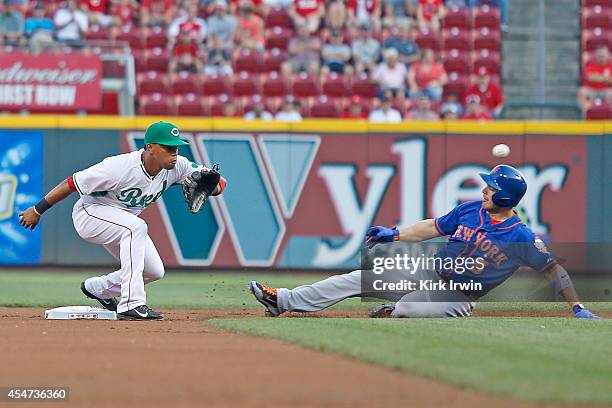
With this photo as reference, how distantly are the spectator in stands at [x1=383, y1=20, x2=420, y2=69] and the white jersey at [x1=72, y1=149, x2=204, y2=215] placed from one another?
9.90 metres

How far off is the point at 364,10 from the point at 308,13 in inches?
38.0

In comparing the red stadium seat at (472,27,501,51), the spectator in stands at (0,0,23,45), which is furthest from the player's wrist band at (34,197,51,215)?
the red stadium seat at (472,27,501,51)

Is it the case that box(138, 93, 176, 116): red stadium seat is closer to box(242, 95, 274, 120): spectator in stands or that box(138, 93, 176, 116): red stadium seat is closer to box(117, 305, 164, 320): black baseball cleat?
box(242, 95, 274, 120): spectator in stands

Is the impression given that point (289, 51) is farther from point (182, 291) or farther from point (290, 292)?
point (290, 292)

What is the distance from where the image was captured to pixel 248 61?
63.0 feet

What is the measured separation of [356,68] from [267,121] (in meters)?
Result: 3.28

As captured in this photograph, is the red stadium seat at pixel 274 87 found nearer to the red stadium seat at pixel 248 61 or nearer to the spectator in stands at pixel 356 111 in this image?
the red stadium seat at pixel 248 61

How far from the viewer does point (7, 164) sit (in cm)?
1617

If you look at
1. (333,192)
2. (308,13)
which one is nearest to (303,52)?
Result: (308,13)

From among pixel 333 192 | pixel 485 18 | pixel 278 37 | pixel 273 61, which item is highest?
pixel 485 18

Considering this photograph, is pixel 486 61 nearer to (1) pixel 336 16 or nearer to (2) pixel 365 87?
(2) pixel 365 87

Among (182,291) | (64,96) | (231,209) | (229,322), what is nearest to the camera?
(229,322)

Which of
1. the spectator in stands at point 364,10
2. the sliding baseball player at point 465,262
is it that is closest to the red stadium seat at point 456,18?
the spectator in stands at point 364,10

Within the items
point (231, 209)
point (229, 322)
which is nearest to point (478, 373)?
point (229, 322)
